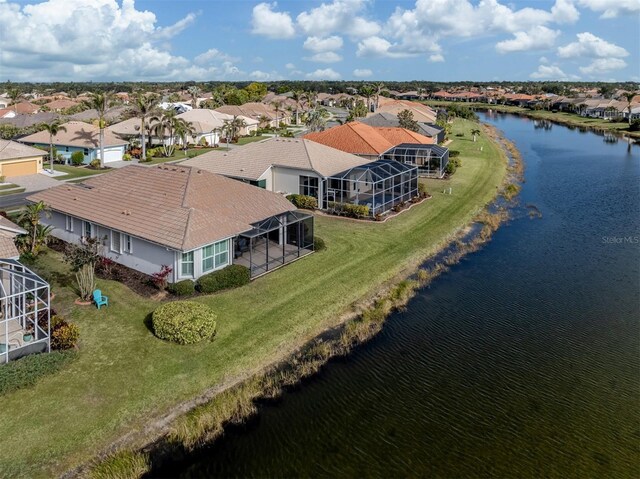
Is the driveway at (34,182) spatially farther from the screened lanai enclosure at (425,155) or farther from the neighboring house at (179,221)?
the screened lanai enclosure at (425,155)

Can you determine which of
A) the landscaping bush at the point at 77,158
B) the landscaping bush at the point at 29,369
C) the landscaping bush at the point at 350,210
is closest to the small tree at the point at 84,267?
the landscaping bush at the point at 29,369

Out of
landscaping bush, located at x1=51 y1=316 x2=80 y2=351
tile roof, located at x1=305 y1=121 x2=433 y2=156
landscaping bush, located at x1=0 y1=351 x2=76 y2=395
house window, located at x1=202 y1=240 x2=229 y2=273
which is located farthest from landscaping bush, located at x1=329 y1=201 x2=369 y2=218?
landscaping bush, located at x1=0 y1=351 x2=76 y2=395

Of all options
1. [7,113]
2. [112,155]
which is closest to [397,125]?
[112,155]

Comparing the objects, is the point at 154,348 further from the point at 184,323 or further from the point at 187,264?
the point at 187,264

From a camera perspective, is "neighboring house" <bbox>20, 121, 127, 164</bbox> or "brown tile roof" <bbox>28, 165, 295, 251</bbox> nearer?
"brown tile roof" <bbox>28, 165, 295, 251</bbox>

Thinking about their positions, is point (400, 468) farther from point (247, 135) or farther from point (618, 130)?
point (618, 130)

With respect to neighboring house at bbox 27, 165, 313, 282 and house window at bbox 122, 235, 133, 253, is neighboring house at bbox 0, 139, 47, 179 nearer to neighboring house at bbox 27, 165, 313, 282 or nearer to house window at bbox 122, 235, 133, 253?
neighboring house at bbox 27, 165, 313, 282

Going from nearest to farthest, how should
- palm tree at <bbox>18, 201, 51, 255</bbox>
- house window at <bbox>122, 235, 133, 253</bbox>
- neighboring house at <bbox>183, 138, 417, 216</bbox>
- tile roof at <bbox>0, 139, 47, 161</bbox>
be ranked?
house window at <bbox>122, 235, 133, 253</bbox> < palm tree at <bbox>18, 201, 51, 255</bbox> < neighboring house at <bbox>183, 138, 417, 216</bbox> < tile roof at <bbox>0, 139, 47, 161</bbox>
